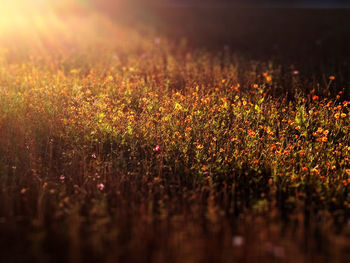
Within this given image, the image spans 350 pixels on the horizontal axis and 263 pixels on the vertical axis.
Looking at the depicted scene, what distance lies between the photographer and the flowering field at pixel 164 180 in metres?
2.51

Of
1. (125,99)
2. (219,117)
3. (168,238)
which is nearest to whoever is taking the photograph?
(168,238)

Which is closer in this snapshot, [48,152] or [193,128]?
[48,152]

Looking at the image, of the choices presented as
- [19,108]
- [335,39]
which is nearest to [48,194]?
[19,108]

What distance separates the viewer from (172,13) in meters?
14.7

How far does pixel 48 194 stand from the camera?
324 cm

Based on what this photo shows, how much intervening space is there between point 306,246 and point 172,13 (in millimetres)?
13172

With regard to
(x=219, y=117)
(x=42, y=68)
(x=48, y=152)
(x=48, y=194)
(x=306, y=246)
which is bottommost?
(x=306, y=246)

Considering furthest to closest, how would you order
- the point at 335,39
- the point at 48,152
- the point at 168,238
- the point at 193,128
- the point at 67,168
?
the point at 335,39
the point at 193,128
the point at 48,152
the point at 67,168
the point at 168,238

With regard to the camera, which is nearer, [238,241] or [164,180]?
[238,241]

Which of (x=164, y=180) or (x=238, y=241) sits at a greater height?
(x=164, y=180)

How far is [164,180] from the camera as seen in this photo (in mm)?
3461

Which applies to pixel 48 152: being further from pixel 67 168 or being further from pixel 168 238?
pixel 168 238

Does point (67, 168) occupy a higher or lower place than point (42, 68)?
lower

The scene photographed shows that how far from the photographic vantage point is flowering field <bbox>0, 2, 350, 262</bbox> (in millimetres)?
2512
